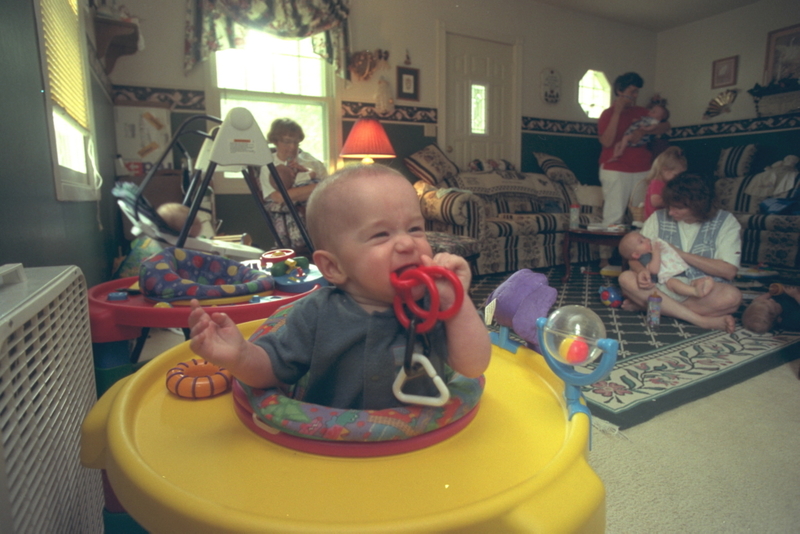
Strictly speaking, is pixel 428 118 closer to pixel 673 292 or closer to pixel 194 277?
pixel 673 292

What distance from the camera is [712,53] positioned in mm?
6199

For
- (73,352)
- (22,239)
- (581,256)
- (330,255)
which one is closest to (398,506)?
(330,255)

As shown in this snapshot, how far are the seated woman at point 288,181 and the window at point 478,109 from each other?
8.57 ft

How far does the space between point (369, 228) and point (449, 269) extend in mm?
133

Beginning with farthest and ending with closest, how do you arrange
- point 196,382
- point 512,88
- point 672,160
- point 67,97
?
point 512,88 → point 672,160 → point 67,97 → point 196,382

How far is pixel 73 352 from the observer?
0.84 m

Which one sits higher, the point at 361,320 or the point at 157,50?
the point at 157,50

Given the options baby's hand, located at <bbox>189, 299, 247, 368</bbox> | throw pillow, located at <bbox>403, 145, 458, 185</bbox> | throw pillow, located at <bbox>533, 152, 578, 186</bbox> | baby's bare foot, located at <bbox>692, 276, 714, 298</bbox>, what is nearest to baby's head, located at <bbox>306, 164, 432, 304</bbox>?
baby's hand, located at <bbox>189, 299, 247, 368</bbox>

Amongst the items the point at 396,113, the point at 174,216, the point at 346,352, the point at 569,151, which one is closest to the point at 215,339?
the point at 346,352

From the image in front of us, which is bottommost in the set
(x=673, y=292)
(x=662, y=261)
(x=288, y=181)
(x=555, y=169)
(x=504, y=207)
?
(x=673, y=292)

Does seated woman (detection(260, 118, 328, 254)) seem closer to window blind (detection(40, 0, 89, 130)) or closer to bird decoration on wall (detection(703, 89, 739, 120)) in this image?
window blind (detection(40, 0, 89, 130))

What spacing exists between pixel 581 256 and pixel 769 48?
3.46m

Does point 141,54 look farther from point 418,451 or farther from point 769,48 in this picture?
point 769,48

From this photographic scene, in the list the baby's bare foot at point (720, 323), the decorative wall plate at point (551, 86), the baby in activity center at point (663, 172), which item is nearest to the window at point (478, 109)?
the decorative wall plate at point (551, 86)
